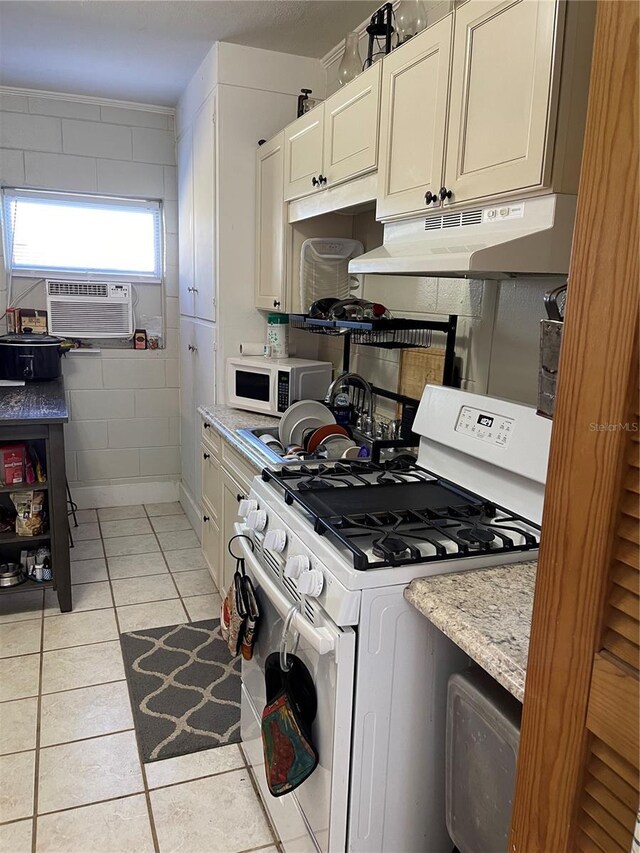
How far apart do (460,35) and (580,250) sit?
1.19 metres

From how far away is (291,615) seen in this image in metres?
1.45

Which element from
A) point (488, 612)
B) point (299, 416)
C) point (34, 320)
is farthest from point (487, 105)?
point (34, 320)

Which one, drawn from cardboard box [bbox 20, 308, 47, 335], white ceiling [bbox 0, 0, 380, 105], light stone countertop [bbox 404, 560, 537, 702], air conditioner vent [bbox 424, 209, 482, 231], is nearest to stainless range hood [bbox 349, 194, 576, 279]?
air conditioner vent [bbox 424, 209, 482, 231]

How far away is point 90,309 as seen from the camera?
4008mm

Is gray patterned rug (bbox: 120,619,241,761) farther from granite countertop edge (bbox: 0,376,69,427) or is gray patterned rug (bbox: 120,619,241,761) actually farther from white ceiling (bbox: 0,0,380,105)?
white ceiling (bbox: 0,0,380,105)

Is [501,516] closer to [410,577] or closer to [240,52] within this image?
[410,577]

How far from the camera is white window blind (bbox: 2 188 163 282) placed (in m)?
3.85

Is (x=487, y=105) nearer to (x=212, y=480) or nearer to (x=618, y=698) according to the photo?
(x=618, y=698)

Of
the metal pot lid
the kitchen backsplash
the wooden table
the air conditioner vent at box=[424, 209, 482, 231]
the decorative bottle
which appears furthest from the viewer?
the metal pot lid

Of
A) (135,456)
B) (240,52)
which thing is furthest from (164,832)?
(240,52)

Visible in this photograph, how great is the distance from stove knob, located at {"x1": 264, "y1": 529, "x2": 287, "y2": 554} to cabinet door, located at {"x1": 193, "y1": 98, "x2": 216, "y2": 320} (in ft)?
6.10

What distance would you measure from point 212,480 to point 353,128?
1647 millimetres

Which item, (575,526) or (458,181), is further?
(458,181)

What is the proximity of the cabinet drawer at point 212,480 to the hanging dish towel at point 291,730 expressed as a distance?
1.39m
